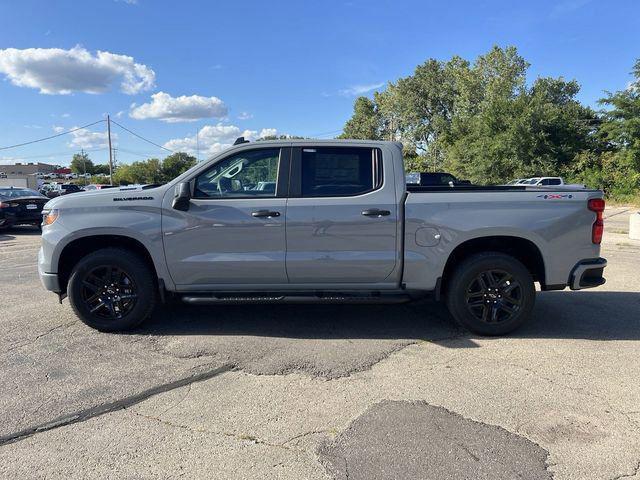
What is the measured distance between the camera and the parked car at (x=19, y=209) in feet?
46.8

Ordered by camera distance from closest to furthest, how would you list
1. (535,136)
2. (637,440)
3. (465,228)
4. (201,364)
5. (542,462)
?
(542,462) < (637,440) < (201,364) < (465,228) < (535,136)

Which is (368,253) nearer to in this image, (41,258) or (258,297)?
(258,297)

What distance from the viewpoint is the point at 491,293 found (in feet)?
15.5

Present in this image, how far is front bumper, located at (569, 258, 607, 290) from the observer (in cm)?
468

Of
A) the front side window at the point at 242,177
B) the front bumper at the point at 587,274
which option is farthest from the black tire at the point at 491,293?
A: the front side window at the point at 242,177

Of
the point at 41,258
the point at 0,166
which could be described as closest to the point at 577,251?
the point at 41,258

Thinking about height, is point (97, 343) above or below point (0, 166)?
below

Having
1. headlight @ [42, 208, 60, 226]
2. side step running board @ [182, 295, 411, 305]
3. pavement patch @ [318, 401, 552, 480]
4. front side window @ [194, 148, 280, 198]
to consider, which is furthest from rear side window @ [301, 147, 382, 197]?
headlight @ [42, 208, 60, 226]

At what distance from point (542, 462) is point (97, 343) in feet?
12.9

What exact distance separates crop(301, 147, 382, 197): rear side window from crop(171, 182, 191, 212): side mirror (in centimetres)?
111

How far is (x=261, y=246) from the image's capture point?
4.66m

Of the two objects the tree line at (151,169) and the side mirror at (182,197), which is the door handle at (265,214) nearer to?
the side mirror at (182,197)

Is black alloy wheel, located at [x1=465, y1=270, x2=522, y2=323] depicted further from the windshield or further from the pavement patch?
the windshield

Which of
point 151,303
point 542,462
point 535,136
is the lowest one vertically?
point 542,462
